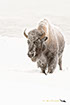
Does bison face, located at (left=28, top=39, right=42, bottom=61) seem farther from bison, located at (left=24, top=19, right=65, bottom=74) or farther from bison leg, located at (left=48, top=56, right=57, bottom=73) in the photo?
bison leg, located at (left=48, top=56, right=57, bottom=73)

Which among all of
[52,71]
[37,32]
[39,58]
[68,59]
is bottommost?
[68,59]

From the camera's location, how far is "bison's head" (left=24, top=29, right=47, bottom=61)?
7.63 meters

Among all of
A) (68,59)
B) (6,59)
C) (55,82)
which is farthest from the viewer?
(68,59)

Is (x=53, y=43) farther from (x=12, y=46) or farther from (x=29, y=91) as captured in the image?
(x=12, y=46)

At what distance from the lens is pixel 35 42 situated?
25.3 ft

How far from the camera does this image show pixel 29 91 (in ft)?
16.4

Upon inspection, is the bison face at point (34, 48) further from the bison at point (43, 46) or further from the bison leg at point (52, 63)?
the bison leg at point (52, 63)

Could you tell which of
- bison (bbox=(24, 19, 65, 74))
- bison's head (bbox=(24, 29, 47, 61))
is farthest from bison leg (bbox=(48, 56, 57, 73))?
bison's head (bbox=(24, 29, 47, 61))

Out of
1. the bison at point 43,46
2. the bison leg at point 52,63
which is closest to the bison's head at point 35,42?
the bison at point 43,46

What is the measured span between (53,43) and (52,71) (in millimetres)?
948

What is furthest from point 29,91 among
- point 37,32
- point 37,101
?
point 37,32

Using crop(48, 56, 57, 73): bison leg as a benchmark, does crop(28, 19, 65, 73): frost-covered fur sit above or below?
above

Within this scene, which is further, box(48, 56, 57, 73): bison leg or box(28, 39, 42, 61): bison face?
box(48, 56, 57, 73): bison leg

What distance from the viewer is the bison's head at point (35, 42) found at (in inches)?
300
